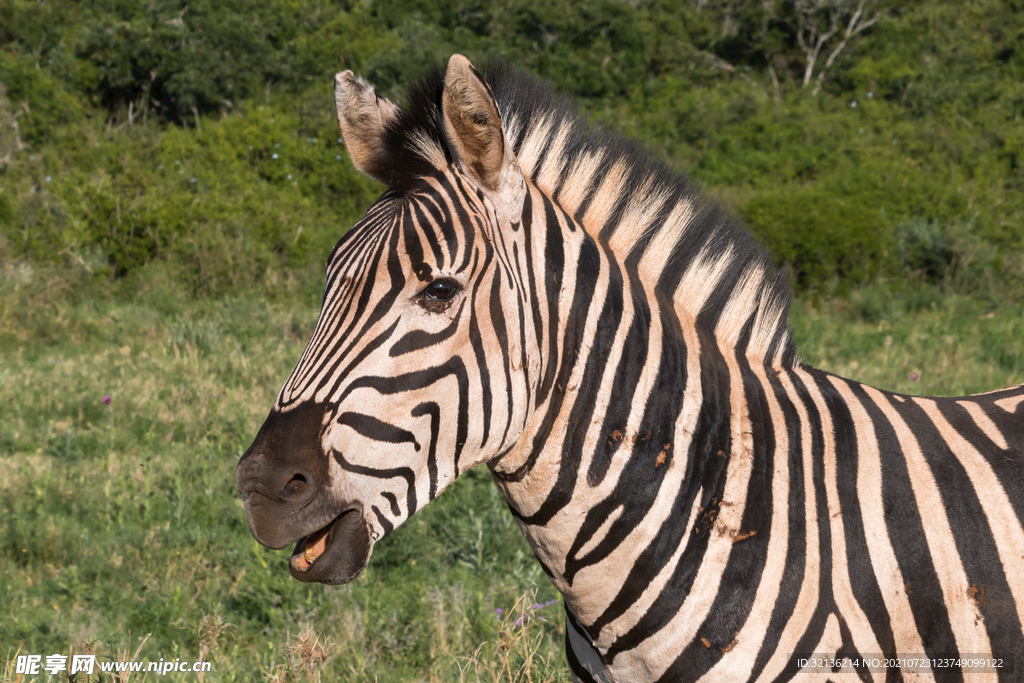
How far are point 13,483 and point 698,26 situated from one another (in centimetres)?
1754

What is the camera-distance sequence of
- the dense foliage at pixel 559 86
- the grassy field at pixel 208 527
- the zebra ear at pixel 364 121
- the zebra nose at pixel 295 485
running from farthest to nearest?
1. the dense foliage at pixel 559 86
2. the grassy field at pixel 208 527
3. the zebra ear at pixel 364 121
4. the zebra nose at pixel 295 485

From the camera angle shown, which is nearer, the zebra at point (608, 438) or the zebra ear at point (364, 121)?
the zebra at point (608, 438)

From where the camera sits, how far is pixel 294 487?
157 centimetres

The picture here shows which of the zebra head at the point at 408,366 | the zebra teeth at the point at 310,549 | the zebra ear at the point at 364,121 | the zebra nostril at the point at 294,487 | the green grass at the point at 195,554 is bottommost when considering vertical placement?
the green grass at the point at 195,554

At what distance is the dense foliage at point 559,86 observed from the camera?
10656mm

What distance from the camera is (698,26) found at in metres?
19.0

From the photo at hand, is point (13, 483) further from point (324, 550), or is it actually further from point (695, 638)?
point (695, 638)

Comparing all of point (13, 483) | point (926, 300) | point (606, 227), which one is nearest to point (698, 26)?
point (926, 300)

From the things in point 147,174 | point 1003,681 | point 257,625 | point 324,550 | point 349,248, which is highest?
point 349,248

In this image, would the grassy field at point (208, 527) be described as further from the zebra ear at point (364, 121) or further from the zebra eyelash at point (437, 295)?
the zebra ear at point (364, 121)

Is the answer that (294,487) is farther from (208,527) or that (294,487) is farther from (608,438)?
(208,527)

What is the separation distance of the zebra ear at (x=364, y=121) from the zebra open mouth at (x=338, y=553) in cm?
78

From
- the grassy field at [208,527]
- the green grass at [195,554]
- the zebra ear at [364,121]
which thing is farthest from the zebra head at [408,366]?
the green grass at [195,554]

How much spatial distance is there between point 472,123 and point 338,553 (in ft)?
2.91
